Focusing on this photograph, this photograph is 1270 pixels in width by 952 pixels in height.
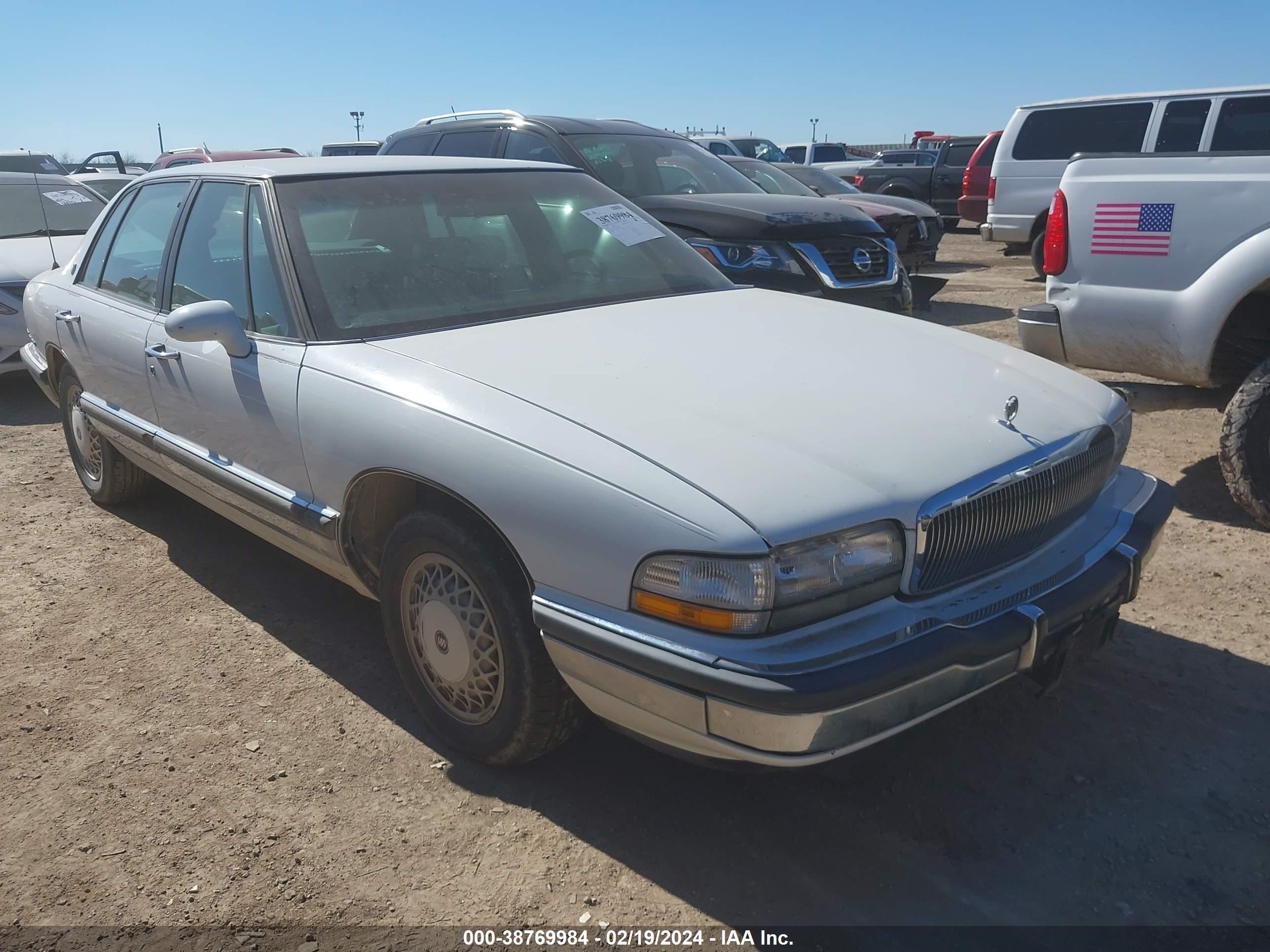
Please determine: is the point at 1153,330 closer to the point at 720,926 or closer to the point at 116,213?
the point at 720,926

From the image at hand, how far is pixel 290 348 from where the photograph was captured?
3.13 m

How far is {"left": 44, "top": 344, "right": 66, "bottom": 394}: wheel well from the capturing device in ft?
16.3

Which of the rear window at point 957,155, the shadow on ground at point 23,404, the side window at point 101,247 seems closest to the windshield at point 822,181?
the rear window at point 957,155

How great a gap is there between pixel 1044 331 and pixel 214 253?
3.56m

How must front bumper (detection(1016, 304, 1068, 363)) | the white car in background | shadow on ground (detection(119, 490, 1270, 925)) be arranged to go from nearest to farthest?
shadow on ground (detection(119, 490, 1270, 925)), front bumper (detection(1016, 304, 1068, 363)), the white car in background

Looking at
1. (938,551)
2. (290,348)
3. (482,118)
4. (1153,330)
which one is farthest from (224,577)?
(482,118)

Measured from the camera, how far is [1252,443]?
13.6 feet

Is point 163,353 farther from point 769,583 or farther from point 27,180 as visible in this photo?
point 27,180

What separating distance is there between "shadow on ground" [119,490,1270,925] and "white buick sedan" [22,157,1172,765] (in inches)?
13.0

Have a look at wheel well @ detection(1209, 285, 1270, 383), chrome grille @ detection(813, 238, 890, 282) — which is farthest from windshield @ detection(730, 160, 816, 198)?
wheel well @ detection(1209, 285, 1270, 383)

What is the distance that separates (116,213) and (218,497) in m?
1.82

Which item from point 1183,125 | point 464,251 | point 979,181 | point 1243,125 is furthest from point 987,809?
point 979,181

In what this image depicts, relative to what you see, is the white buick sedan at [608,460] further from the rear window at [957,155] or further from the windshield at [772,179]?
the rear window at [957,155]

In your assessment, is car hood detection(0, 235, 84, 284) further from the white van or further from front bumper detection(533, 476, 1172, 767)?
the white van
